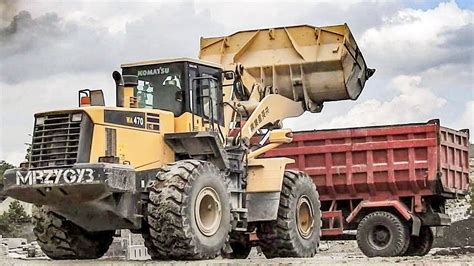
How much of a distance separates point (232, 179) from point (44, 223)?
2.63 meters

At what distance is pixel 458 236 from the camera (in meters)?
30.5

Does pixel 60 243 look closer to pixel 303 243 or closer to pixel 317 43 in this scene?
pixel 303 243

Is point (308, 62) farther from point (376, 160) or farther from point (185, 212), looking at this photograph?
point (185, 212)

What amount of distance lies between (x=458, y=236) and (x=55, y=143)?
21.8m

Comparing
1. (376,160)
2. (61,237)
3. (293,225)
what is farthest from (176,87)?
(376,160)

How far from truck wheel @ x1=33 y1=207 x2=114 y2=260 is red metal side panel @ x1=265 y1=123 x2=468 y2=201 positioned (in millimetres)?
5629

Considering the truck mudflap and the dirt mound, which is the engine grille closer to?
the truck mudflap

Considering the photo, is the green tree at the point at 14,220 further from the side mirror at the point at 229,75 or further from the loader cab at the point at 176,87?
the loader cab at the point at 176,87

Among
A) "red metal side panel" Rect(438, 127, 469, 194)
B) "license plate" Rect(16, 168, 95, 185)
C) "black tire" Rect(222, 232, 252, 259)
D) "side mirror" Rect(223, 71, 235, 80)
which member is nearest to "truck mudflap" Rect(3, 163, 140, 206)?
"license plate" Rect(16, 168, 95, 185)

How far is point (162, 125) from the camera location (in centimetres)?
1195

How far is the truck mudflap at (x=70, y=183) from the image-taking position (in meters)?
10.6

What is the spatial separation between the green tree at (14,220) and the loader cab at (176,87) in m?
32.2

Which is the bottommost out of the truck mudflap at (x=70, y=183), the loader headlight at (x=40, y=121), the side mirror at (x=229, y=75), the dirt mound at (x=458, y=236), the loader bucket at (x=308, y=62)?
the dirt mound at (x=458, y=236)

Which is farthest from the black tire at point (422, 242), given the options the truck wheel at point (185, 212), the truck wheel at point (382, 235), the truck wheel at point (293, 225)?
the truck wheel at point (185, 212)
